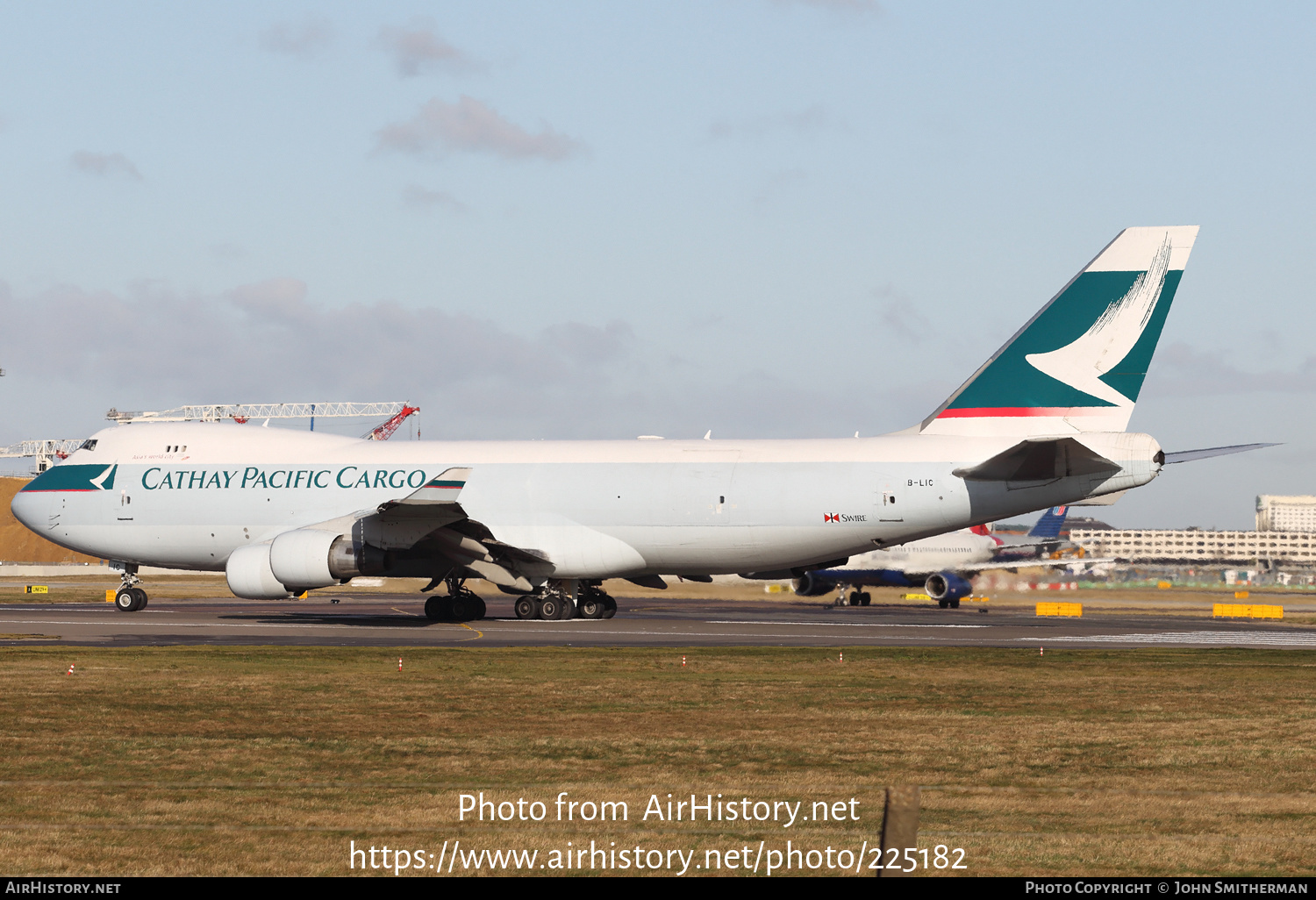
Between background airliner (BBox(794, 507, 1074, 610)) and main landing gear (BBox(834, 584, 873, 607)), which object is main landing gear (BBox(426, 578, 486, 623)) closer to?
main landing gear (BBox(834, 584, 873, 607))

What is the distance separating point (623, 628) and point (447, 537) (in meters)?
5.54

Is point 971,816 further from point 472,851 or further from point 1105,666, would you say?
point 1105,666

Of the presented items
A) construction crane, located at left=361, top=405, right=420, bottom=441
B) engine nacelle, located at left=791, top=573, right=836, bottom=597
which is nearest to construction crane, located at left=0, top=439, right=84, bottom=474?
Result: construction crane, located at left=361, top=405, right=420, bottom=441

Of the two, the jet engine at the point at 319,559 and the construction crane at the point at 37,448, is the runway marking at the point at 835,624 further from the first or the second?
the construction crane at the point at 37,448

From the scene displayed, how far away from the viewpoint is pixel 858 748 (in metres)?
14.6

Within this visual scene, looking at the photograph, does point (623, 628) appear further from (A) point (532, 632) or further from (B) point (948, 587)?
(B) point (948, 587)

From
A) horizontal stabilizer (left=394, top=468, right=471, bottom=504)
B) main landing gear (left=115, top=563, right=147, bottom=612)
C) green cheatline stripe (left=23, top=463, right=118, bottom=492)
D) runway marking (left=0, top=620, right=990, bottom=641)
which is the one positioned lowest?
runway marking (left=0, top=620, right=990, bottom=641)

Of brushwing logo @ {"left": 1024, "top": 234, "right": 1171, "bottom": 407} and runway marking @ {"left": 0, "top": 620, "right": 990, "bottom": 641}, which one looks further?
brushwing logo @ {"left": 1024, "top": 234, "right": 1171, "bottom": 407}

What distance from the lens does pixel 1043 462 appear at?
33406 millimetres

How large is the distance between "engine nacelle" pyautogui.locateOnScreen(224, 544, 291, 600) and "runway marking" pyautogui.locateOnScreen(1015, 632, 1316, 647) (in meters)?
19.5

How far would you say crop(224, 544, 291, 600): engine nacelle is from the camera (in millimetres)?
36656

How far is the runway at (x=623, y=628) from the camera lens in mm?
30719

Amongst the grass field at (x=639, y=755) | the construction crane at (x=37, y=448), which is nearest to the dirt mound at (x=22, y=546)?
the construction crane at (x=37, y=448)

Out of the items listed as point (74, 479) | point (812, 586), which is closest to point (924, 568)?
point (812, 586)
